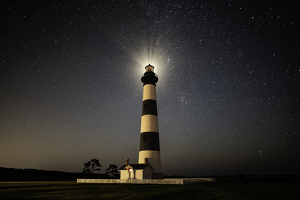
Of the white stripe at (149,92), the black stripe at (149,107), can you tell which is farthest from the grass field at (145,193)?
the white stripe at (149,92)

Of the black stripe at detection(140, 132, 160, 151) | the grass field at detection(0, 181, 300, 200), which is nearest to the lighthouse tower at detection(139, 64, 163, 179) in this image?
the black stripe at detection(140, 132, 160, 151)

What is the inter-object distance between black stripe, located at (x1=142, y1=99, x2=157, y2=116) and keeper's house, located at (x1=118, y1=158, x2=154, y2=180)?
7913 millimetres

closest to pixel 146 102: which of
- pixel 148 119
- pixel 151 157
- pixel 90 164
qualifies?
pixel 148 119

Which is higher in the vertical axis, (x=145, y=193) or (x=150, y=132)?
(x=150, y=132)

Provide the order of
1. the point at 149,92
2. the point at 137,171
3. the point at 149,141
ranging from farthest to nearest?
the point at 149,92
the point at 149,141
the point at 137,171

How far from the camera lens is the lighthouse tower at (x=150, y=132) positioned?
3241 cm

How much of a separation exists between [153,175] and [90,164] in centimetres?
4274

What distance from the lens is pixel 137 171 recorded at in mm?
30531

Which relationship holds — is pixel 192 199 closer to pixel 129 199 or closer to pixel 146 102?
pixel 129 199

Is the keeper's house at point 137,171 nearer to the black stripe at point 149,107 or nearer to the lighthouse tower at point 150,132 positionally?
the lighthouse tower at point 150,132

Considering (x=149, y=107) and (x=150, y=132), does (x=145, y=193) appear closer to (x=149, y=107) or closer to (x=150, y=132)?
(x=150, y=132)

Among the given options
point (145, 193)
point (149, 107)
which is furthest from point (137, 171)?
point (145, 193)

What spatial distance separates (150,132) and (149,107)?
4.46 m

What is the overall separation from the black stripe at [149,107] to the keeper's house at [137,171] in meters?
7.91
